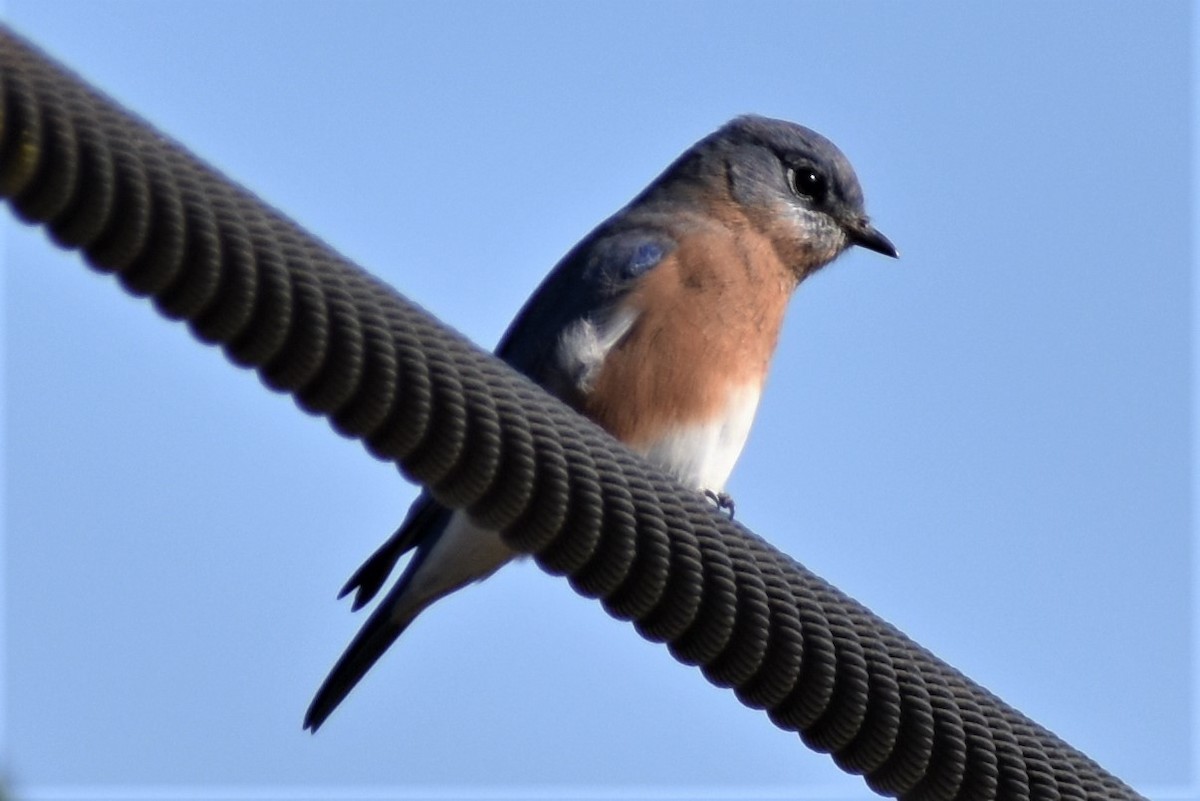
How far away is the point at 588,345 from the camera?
21.8 ft

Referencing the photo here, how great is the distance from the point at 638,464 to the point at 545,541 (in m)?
0.25

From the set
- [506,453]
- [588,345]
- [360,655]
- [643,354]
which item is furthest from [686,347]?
[506,453]

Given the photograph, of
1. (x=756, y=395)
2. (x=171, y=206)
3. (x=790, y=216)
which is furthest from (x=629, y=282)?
(x=171, y=206)

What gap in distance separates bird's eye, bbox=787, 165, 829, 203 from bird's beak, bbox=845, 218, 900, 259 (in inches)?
7.2

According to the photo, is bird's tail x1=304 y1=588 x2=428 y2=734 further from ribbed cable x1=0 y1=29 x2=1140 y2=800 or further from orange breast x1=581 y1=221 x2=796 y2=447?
ribbed cable x1=0 y1=29 x2=1140 y2=800

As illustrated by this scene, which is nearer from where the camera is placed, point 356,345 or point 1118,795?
point 356,345

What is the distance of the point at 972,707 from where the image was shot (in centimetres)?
443

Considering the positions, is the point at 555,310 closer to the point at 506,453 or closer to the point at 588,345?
the point at 588,345

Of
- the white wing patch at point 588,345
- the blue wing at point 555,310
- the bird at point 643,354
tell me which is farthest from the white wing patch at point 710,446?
the blue wing at point 555,310

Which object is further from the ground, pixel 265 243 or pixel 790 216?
pixel 790 216

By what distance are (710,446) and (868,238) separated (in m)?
1.75

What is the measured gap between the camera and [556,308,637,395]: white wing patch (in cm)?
661

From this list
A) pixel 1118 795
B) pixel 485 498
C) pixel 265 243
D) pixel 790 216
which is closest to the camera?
pixel 265 243

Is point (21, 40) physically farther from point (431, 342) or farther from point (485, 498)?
point (485, 498)
